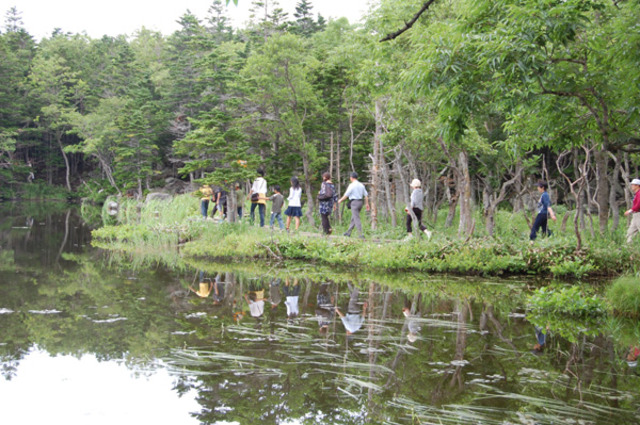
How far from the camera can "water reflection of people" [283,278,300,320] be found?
Answer: 707 centimetres

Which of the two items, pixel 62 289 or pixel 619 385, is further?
pixel 62 289

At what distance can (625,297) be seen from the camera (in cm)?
679

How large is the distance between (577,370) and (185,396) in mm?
3355

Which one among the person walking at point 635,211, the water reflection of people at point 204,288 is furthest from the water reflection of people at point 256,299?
the person walking at point 635,211

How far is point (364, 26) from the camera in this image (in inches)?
530

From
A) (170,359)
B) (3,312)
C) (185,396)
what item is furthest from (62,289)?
(185,396)

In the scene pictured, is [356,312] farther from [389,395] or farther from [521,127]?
[521,127]

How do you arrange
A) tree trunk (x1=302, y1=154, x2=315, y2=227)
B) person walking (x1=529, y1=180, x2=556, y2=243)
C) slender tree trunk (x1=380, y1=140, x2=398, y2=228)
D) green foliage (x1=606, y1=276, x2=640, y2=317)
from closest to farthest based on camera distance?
1. green foliage (x1=606, y1=276, x2=640, y2=317)
2. person walking (x1=529, y1=180, x2=556, y2=243)
3. slender tree trunk (x1=380, y1=140, x2=398, y2=228)
4. tree trunk (x1=302, y1=154, x2=315, y2=227)

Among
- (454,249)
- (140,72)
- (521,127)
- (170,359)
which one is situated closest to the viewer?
(170,359)

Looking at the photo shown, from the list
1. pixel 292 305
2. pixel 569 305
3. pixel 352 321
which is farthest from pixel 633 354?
pixel 292 305

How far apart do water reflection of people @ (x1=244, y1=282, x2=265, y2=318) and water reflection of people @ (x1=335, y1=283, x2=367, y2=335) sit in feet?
3.40

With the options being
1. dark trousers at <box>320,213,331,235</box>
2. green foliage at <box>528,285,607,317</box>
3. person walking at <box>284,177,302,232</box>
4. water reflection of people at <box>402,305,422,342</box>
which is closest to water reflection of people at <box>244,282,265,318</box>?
water reflection of people at <box>402,305,422,342</box>

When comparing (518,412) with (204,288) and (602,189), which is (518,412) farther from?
(602,189)

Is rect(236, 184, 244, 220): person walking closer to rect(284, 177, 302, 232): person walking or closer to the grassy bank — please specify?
the grassy bank
